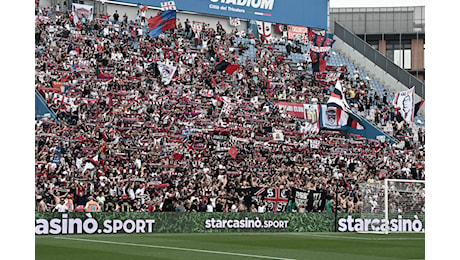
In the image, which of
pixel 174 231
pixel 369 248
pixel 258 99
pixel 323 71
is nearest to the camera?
pixel 369 248

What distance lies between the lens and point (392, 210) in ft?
94.3

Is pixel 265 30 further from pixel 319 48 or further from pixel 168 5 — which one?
pixel 168 5

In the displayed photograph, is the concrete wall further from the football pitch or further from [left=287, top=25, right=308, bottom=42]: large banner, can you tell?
the football pitch

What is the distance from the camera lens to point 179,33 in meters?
40.1

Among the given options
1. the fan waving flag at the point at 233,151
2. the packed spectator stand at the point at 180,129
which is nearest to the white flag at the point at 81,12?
the packed spectator stand at the point at 180,129

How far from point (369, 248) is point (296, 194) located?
12213mm

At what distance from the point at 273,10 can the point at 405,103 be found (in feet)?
38.5

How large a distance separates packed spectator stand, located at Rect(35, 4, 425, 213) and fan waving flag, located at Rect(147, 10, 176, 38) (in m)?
0.43

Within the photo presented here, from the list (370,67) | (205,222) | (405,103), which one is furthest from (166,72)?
(370,67)

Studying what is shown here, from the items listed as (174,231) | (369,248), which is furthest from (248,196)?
(369,248)

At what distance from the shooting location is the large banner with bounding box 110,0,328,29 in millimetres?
43688

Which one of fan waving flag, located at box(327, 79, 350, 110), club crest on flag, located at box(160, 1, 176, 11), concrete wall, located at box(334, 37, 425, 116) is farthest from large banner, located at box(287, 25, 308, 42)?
fan waving flag, located at box(327, 79, 350, 110)
